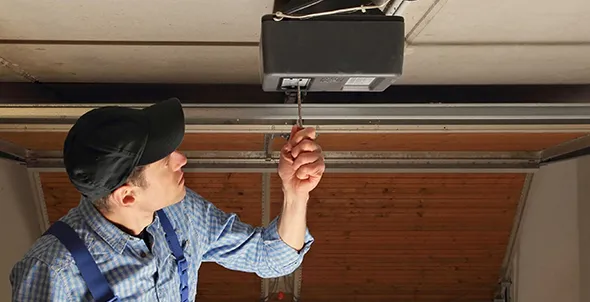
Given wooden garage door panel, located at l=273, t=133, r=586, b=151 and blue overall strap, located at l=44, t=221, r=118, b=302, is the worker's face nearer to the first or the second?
blue overall strap, located at l=44, t=221, r=118, b=302

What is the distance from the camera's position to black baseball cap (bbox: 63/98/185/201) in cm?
154

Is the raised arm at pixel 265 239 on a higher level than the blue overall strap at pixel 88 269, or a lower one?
higher

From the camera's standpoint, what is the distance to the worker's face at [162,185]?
165 centimetres

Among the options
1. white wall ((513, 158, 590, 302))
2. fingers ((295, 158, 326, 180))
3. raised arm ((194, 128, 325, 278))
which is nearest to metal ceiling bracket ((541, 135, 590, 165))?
white wall ((513, 158, 590, 302))

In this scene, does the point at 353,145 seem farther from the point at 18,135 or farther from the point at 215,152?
the point at 18,135

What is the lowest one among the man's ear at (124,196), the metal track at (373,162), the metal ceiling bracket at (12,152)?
the man's ear at (124,196)

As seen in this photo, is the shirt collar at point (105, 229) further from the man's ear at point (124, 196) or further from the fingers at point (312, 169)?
the fingers at point (312, 169)

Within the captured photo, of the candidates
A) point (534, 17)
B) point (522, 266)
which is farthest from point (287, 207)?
point (522, 266)

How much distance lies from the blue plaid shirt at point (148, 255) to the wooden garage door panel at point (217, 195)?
1783 mm

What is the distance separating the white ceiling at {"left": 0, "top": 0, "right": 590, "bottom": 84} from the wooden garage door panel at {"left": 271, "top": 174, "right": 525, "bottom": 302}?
1664mm

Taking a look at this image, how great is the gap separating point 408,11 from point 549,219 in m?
2.64

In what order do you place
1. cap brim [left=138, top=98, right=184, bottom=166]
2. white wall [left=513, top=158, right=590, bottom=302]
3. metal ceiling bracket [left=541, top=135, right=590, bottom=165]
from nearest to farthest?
cap brim [left=138, top=98, right=184, bottom=166], metal ceiling bracket [left=541, top=135, right=590, bottom=165], white wall [left=513, top=158, right=590, bottom=302]

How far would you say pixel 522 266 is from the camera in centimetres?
408

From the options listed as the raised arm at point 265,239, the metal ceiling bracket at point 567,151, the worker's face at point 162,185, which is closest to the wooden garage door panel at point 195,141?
the raised arm at point 265,239
